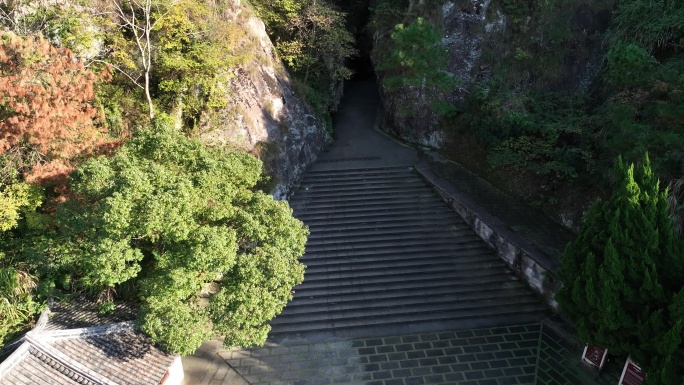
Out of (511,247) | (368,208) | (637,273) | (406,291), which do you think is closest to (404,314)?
(406,291)

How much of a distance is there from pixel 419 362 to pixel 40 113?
11.8 m

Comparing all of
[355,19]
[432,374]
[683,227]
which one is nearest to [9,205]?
[432,374]

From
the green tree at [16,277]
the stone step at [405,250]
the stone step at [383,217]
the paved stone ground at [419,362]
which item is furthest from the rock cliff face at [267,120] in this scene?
the paved stone ground at [419,362]

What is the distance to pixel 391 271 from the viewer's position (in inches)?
621

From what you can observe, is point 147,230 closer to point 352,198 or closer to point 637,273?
point 352,198

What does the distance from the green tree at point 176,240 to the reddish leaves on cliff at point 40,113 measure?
1.20 meters

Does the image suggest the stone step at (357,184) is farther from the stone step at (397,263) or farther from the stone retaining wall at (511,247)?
the stone step at (397,263)

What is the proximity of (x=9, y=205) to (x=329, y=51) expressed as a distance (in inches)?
616

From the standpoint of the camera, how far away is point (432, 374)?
40.8 feet

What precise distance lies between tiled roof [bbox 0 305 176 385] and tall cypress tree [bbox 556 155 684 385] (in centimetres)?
1045

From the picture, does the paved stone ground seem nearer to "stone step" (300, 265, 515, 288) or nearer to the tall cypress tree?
"stone step" (300, 265, 515, 288)

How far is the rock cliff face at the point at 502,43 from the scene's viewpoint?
20.3m

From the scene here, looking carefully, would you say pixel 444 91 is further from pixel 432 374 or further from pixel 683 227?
pixel 432 374

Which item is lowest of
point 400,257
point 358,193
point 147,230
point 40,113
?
point 400,257
